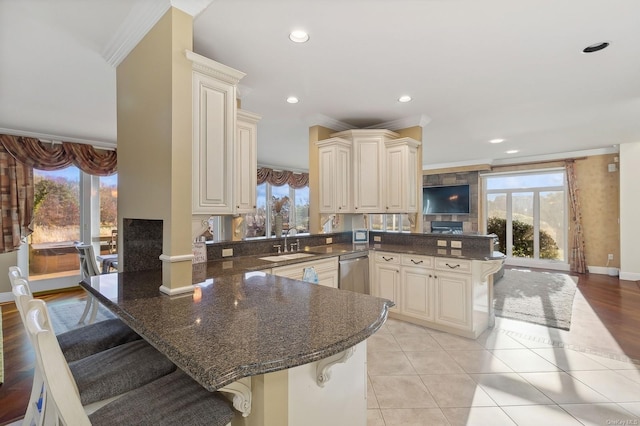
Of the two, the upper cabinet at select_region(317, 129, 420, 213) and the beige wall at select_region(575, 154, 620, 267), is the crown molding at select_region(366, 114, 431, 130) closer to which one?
the upper cabinet at select_region(317, 129, 420, 213)

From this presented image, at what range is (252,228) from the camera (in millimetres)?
7238

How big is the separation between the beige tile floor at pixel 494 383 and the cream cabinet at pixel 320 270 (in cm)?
→ 75

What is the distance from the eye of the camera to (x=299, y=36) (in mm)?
2154

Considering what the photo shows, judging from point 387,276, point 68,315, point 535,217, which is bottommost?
point 68,315

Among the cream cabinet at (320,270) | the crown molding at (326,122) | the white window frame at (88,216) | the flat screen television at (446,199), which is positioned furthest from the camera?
the flat screen television at (446,199)

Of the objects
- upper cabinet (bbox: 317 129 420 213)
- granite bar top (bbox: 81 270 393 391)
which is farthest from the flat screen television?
granite bar top (bbox: 81 270 393 391)

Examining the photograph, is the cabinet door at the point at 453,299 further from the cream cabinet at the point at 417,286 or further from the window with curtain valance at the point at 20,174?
the window with curtain valance at the point at 20,174

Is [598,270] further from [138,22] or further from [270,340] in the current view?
[138,22]

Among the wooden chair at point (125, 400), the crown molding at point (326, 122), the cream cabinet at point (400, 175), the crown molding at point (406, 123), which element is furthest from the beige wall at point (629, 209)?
the wooden chair at point (125, 400)

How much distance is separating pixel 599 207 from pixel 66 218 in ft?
34.1

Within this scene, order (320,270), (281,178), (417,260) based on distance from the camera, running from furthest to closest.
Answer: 1. (281,178)
2. (417,260)
3. (320,270)

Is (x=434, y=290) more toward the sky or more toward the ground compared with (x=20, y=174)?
more toward the ground

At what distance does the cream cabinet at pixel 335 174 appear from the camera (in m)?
3.93

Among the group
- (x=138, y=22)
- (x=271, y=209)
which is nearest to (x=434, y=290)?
(x=138, y=22)
